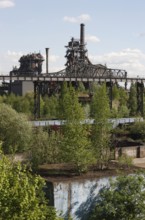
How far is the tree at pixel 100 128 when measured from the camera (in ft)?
74.6

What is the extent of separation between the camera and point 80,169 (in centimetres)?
2133

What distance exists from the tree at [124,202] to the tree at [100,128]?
3.94 m

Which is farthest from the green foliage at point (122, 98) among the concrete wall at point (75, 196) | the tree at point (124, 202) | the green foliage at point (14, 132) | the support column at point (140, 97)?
the tree at point (124, 202)

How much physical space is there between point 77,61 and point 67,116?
64.1 meters

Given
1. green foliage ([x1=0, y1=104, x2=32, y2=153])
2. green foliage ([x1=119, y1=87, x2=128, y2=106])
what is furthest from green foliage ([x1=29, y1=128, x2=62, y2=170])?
green foliage ([x1=119, y1=87, x2=128, y2=106])

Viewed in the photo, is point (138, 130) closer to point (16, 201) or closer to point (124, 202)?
point (124, 202)

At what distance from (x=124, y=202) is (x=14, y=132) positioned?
13.9 metres

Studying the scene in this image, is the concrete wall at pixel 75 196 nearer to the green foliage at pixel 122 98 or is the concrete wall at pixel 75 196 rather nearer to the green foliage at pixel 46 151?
the green foliage at pixel 46 151

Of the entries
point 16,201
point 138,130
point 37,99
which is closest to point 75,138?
point 16,201

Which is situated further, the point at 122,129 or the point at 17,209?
the point at 122,129

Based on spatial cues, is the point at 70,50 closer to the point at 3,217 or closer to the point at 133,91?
the point at 133,91

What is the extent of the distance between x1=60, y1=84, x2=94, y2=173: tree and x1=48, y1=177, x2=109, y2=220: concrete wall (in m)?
1.90

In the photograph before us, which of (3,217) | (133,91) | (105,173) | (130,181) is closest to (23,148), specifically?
(105,173)

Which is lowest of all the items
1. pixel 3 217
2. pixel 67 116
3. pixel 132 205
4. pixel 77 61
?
pixel 132 205
